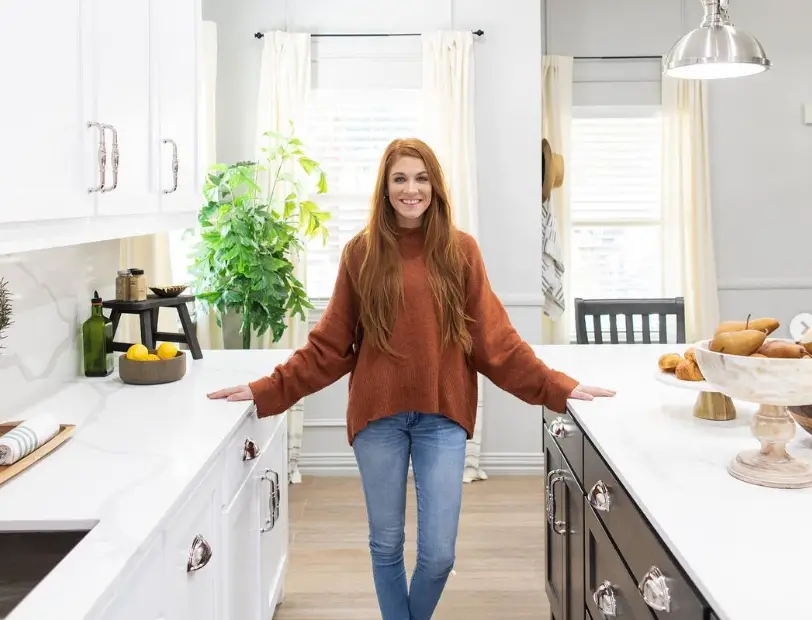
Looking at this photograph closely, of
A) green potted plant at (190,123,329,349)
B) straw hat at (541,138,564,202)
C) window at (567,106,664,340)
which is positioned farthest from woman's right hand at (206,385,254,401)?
window at (567,106,664,340)

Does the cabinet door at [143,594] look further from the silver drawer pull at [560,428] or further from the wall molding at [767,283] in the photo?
the wall molding at [767,283]

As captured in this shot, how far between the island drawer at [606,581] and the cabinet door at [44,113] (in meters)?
1.25

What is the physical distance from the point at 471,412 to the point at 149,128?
1.15 metres

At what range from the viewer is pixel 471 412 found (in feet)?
7.85

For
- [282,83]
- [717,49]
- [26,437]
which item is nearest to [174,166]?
[26,437]

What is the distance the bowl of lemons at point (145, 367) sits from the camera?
2412mm

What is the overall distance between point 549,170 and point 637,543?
3.46 metres

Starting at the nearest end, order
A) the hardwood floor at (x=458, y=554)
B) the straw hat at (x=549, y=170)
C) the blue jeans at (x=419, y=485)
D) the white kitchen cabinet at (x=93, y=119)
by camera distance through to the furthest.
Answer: the white kitchen cabinet at (x=93, y=119), the blue jeans at (x=419, y=485), the hardwood floor at (x=458, y=554), the straw hat at (x=549, y=170)

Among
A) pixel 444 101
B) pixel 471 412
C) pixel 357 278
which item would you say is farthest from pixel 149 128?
pixel 444 101

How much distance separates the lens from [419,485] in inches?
93.2

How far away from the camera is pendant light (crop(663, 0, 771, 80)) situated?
2.29m

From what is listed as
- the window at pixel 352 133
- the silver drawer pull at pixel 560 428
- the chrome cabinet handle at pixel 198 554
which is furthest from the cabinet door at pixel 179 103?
the window at pixel 352 133

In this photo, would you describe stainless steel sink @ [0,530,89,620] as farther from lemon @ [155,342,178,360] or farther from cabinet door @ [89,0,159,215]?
lemon @ [155,342,178,360]

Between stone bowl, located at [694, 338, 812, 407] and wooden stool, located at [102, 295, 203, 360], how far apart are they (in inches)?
69.1
